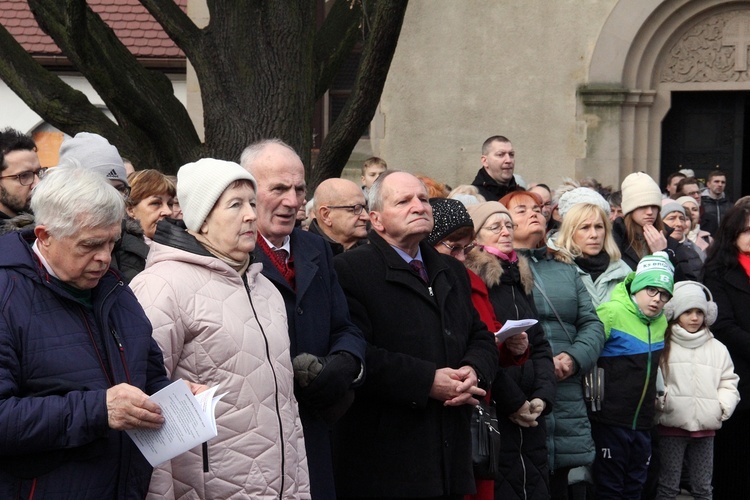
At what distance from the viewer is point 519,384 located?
20.6 ft

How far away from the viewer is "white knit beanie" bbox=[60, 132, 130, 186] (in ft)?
18.2

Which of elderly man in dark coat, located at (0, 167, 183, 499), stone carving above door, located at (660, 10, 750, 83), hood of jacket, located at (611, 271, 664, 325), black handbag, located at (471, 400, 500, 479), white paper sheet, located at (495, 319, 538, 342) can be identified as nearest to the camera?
elderly man in dark coat, located at (0, 167, 183, 499)

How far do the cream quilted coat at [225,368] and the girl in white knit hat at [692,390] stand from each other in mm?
4325

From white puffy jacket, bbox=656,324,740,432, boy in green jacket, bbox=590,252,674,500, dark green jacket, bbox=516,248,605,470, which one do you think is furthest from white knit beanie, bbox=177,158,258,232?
white puffy jacket, bbox=656,324,740,432

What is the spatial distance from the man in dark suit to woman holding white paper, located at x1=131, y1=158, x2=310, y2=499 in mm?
294

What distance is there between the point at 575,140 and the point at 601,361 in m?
7.75

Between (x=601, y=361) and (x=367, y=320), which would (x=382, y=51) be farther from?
(x=367, y=320)

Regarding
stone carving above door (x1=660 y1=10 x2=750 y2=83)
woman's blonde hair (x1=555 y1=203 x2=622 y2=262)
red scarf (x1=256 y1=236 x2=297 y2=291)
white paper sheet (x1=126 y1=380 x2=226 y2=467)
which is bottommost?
white paper sheet (x1=126 y1=380 x2=226 y2=467)

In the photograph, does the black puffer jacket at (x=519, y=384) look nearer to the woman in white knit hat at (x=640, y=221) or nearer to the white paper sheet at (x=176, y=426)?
the woman in white knit hat at (x=640, y=221)

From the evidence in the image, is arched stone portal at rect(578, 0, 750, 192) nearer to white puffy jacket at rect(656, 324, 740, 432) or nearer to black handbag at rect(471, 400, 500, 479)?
white puffy jacket at rect(656, 324, 740, 432)

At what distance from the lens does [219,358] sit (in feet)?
13.7

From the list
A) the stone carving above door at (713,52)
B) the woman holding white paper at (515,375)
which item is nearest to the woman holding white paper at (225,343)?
the woman holding white paper at (515,375)

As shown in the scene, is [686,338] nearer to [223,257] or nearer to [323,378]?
[323,378]

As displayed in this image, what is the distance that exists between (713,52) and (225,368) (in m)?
A: 12.5
